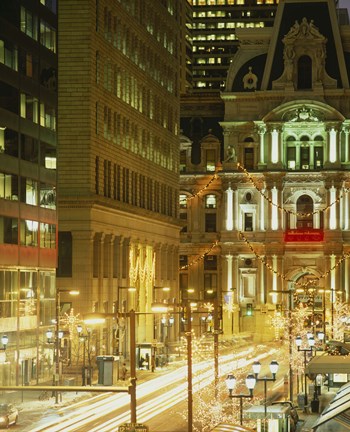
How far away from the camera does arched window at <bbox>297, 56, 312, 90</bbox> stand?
495ft

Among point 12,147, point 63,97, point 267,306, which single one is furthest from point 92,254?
point 267,306

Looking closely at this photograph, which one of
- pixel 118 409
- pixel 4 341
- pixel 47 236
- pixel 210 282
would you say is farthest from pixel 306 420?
pixel 210 282

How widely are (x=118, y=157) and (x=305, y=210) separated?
53.1m

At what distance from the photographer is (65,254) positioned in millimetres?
95312

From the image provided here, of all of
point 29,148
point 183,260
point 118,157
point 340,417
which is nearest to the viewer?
point 340,417

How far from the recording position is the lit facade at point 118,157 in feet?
310

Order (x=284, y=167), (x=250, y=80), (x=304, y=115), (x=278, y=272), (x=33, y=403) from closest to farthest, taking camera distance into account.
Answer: (x=33, y=403) → (x=304, y=115) → (x=278, y=272) → (x=284, y=167) → (x=250, y=80)

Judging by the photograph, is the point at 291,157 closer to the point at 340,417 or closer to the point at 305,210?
the point at 305,210

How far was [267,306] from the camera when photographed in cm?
14875

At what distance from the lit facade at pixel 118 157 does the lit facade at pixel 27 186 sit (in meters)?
7.49

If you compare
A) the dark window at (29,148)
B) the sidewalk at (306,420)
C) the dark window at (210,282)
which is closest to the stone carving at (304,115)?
the dark window at (210,282)

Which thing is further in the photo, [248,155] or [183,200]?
[183,200]

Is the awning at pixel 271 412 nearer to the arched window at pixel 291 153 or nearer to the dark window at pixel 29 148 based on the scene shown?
the dark window at pixel 29 148

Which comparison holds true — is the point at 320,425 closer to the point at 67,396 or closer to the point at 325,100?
the point at 67,396
